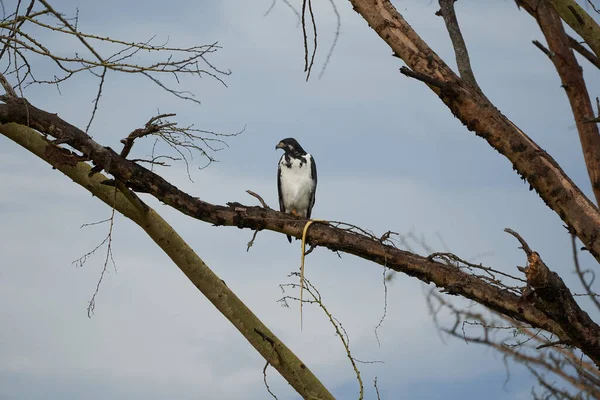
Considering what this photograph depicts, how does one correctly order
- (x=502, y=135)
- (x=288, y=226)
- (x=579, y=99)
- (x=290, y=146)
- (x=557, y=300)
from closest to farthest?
(x=557, y=300)
(x=579, y=99)
(x=502, y=135)
(x=288, y=226)
(x=290, y=146)

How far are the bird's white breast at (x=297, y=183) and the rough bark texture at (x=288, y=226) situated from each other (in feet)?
6.22

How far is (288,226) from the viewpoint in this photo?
4.75 meters

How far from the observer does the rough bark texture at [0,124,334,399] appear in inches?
181

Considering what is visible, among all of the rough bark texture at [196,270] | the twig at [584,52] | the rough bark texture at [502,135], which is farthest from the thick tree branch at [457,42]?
the rough bark texture at [196,270]

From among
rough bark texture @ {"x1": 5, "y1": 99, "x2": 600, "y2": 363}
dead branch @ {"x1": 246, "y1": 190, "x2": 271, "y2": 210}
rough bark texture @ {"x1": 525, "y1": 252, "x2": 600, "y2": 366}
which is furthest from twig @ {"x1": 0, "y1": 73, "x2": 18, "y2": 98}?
rough bark texture @ {"x1": 525, "y1": 252, "x2": 600, "y2": 366}

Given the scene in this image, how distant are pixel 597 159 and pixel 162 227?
2632mm

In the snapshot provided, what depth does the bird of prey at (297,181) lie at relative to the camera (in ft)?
21.9

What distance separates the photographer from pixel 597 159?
388 centimetres

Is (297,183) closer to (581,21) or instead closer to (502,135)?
(502,135)

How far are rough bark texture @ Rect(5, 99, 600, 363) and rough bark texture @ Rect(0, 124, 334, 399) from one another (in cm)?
27

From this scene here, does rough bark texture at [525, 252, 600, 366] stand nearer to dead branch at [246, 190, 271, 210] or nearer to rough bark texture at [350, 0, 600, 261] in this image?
rough bark texture at [350, 0, 600, 261]

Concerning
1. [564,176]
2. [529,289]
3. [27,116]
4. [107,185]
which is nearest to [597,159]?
[564,176]

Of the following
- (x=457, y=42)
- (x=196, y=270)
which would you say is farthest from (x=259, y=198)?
(x=457, y=42)

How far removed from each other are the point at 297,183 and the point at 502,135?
9.32 feet
